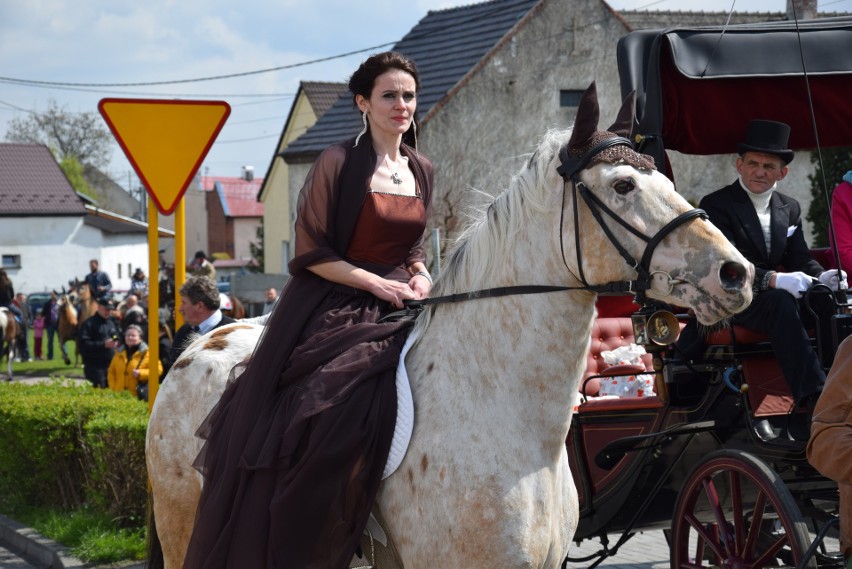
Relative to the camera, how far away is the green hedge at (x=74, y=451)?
26.8 feet

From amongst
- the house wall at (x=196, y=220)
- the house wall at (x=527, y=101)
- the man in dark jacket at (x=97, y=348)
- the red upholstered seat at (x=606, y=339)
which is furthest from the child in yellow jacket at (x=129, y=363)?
the house wall at (x=196, y=220)

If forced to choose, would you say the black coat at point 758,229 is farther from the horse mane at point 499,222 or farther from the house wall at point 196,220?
the house wall at point 196,220

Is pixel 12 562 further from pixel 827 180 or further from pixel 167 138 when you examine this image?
pixel 827 180

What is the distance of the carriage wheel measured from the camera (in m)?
4.66

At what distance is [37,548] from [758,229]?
577cm

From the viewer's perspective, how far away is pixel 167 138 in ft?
22.9

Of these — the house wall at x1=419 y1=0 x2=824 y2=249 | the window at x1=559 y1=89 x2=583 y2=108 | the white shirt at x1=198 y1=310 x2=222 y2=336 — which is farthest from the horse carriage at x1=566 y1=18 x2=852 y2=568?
the window at x1=559 y1=89 x2=583 y2=108

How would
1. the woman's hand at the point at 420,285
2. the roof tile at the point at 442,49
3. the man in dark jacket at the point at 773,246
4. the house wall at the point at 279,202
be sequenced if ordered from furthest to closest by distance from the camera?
1. the house wall at the point at 279,202
2. the roof tile at the point at 442,49
3. the man in dark jacket at the point at 773,246
4. the woman's hand at the point at 420,285

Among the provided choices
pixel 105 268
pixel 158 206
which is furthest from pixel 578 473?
pixel 105 268

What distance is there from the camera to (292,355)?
4043 millimetres

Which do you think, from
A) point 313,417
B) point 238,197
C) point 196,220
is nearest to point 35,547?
point 313,417

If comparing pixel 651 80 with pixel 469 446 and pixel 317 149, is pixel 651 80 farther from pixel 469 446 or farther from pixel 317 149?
pixel 317 149

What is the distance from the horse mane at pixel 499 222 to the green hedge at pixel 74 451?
4754 mm

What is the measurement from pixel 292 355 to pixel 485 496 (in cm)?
98
